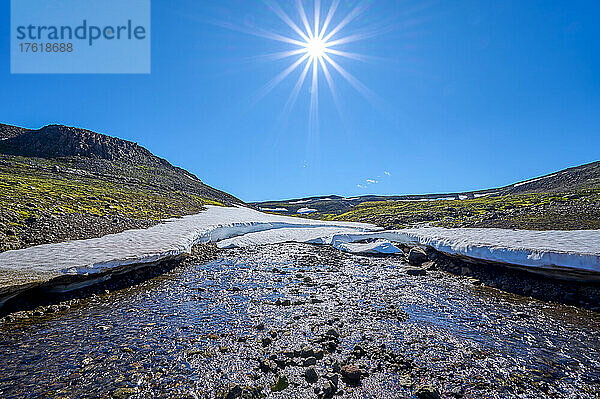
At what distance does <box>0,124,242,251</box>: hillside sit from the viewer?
19094mm

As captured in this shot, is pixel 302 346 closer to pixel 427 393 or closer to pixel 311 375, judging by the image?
pixel 311 375

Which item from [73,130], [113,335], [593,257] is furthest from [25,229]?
[73,130]

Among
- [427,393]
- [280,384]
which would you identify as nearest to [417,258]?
[427,393]

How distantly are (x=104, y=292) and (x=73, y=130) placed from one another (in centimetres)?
A: 10941

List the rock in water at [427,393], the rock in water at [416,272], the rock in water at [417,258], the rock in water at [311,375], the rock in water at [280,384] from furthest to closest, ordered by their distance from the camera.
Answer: the rock in water at [417,258] < the rock in water at [416,272] < the rock in water at [311,375] < the rock in water at [280,384] < the rock in water at [427,393]

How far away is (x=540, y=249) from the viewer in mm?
12758

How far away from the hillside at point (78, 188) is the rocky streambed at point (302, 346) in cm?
937

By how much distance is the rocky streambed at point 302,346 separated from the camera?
6473 mm

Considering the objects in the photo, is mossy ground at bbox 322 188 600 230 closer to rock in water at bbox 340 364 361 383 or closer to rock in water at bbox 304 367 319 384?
rock in water at bbox 340 364 361 383

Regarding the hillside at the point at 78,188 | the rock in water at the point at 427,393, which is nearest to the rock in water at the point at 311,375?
the rock in water at the point at 427,393

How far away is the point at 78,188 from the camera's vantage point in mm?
43375

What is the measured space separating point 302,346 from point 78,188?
48906 mm

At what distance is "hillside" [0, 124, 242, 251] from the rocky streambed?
369 inches

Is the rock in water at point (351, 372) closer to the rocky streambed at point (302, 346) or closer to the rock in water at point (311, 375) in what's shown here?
the rocky streambed at point (302, 346)
